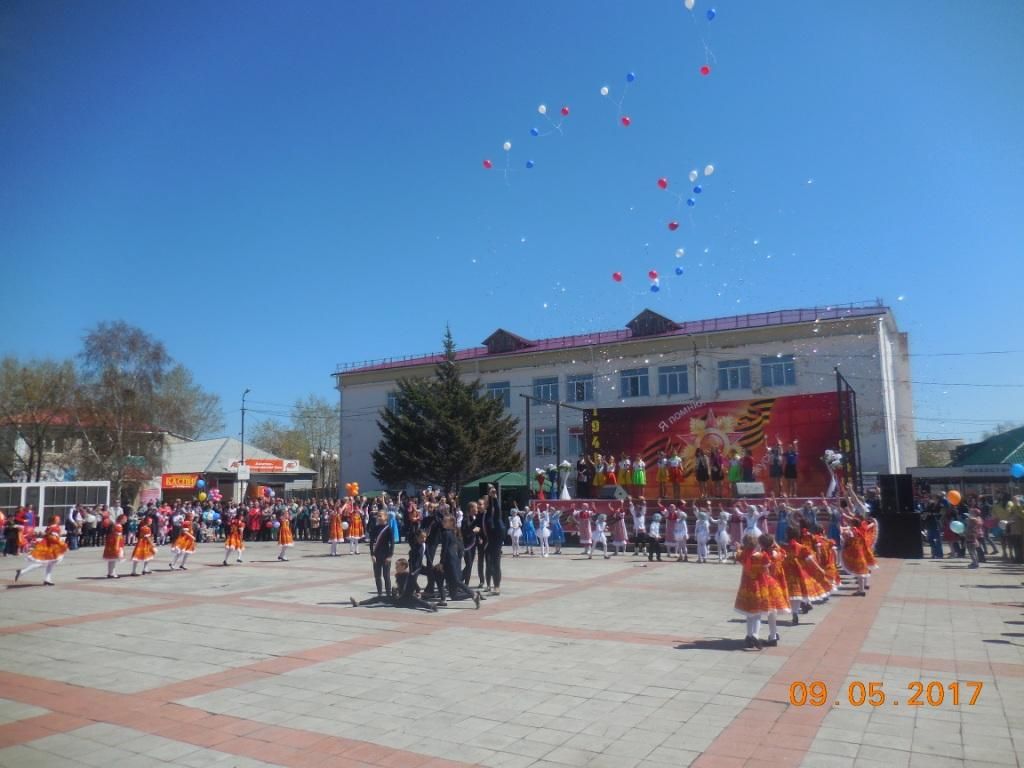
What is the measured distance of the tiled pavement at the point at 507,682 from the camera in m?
5.46

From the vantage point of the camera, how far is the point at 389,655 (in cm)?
873

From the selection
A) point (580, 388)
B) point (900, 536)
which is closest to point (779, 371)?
point (580, 388)

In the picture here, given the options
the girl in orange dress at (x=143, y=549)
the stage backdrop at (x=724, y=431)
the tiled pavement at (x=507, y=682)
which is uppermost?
the stage backdrop at (x=724, y=431)

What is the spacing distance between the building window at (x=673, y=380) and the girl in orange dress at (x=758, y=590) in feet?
104

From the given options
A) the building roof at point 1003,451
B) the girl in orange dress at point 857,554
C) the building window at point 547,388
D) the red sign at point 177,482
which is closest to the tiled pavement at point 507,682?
the girl in orange dress at point 857,554

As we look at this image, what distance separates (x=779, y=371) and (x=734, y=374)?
7.85ft

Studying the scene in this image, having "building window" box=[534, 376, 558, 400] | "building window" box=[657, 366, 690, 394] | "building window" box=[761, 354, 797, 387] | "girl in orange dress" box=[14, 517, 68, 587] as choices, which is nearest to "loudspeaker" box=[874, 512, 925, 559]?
"building window" box=[761, 354, 797, 387]

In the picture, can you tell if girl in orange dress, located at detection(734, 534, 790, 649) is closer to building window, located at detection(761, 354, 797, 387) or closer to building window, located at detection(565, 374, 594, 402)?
building window, located at detection(761, 354, 797, 387)

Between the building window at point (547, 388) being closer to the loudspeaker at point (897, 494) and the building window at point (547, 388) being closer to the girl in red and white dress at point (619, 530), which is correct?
the girl in red and white dress at point (619, 530)

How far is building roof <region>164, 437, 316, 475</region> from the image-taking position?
167 ft

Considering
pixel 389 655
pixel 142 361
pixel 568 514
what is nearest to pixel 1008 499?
pixel 568 514

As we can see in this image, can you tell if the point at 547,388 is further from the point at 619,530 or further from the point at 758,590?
the point at 758,590

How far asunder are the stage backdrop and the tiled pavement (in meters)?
14.1

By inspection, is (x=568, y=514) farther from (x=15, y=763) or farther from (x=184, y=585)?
(x=15, y=763)
